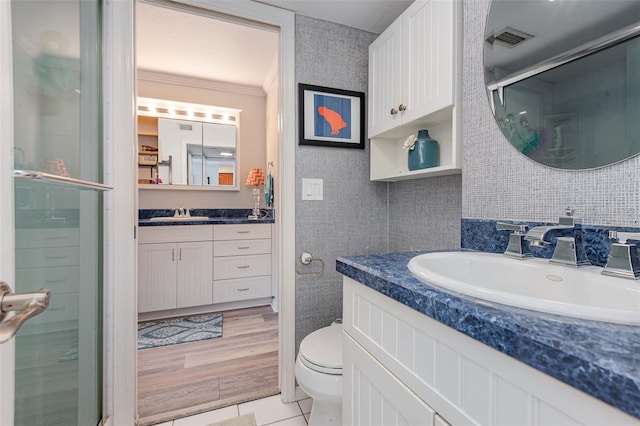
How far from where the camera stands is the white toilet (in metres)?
1.13

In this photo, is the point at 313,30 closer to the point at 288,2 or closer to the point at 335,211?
the point at 288,2

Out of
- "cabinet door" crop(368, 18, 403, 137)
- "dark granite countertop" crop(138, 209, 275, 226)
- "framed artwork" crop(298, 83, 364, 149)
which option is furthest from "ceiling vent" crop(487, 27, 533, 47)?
"dark granite countertop" crop(138, 209, 275, 226)

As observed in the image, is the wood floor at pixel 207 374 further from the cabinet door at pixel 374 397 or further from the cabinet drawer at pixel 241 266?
the cabinet door at pixel 374 397

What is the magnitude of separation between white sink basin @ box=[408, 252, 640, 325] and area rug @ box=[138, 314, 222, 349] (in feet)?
6.86

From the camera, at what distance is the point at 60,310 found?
2.99 ft

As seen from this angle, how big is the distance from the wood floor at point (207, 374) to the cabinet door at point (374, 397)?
924mm

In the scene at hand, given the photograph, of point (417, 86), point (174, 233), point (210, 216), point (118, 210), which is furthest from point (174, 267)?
point (417, 86)

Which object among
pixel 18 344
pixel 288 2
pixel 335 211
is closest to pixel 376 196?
pixel 335 211

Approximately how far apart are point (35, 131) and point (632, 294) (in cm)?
144

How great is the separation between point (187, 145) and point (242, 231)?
1218mm

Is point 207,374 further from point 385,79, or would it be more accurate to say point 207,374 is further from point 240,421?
point 385,79

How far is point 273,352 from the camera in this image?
206 cm

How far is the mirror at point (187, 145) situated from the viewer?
117 inches

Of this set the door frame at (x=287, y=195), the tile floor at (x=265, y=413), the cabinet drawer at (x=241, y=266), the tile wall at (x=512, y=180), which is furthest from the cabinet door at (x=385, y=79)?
the cabinet drawer at (x=241, y=266)
